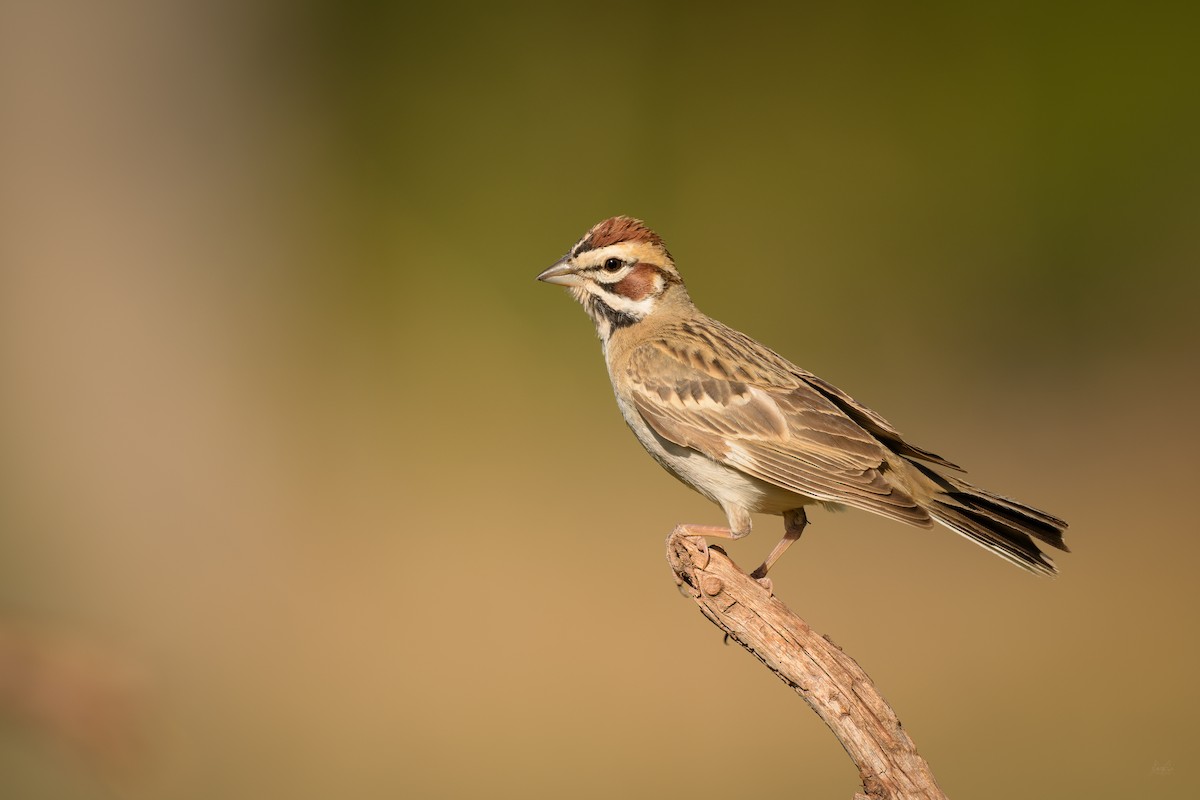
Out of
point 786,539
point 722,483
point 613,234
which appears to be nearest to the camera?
point 722,483

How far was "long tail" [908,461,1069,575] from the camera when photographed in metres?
4.49

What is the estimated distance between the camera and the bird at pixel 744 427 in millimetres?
4789

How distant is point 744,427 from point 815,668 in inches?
57.6

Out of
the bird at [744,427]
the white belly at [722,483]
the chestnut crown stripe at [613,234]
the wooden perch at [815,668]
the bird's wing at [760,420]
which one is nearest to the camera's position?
the wooden perch at [815,668]

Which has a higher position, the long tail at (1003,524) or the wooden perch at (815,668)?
the long tail at (1003,524)

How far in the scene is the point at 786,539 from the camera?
5383 mm

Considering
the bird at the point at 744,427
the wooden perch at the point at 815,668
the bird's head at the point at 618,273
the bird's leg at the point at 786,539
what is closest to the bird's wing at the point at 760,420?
the bird at the point at 744,427

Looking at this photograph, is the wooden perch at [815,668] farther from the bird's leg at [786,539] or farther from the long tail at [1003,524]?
the long tail at [1003,524]

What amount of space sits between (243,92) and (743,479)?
355 inches

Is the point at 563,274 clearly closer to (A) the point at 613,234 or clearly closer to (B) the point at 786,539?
(A) the point at 613,234

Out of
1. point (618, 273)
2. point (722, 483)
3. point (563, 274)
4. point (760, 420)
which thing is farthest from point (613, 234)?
point (722, 483)

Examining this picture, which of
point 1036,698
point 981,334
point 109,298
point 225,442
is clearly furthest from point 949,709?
point 109,298

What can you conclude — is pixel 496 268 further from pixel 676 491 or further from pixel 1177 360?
pixel 1177 360

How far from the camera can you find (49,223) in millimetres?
11336
